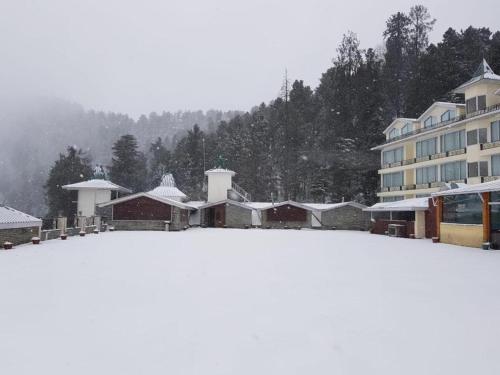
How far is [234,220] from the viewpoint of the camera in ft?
149

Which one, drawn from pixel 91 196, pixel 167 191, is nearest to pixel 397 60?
pixel 167 191

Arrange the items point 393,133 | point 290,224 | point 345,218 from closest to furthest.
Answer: point 345,218 < point 290,224 < point 393,133

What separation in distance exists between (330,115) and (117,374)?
5477 centimetres

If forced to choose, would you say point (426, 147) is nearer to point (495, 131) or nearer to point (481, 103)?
point (481, 103)

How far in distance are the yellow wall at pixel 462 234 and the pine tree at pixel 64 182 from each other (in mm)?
48363

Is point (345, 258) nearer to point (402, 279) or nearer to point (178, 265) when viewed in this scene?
point (402, 279)

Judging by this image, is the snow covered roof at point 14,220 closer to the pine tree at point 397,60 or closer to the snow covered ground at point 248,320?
the snow covered ground at point 248,320

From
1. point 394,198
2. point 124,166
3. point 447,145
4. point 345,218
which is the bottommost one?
point 345,218

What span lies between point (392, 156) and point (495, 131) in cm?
1497

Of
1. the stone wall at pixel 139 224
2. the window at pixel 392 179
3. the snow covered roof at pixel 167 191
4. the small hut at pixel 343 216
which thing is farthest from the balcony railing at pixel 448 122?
the stone wall at pixel 139 224

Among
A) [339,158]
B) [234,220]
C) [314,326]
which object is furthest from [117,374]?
[339,158]

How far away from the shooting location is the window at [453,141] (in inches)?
1390

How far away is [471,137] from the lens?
3353 cm

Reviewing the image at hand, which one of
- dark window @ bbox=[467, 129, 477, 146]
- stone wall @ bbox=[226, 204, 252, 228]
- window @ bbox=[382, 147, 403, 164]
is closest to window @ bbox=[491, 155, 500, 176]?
dark window @ bbox=[467, 129, 477, 146]
